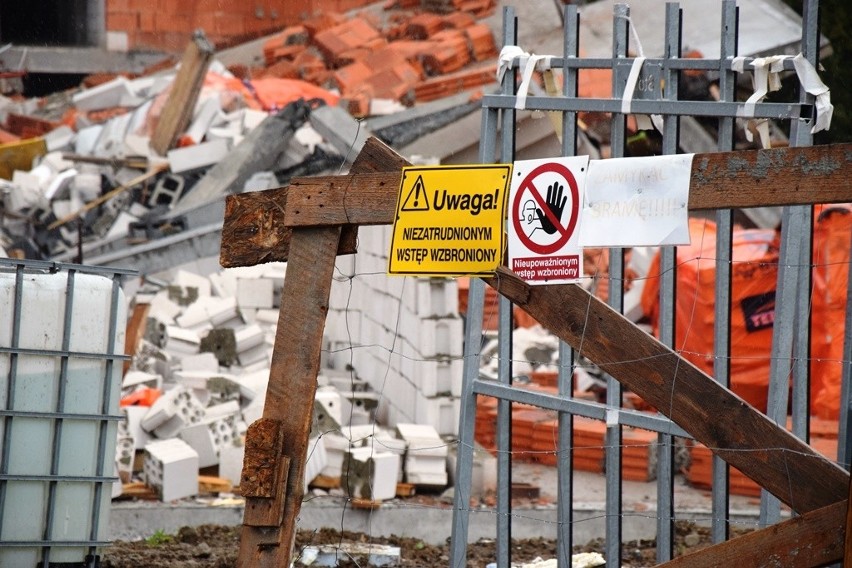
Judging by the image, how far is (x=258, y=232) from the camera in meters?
4.23

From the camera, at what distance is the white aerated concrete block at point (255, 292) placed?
12586mm

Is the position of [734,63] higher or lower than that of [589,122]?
lower

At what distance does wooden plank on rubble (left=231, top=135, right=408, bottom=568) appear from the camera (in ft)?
13.1

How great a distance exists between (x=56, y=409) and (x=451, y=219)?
304cm

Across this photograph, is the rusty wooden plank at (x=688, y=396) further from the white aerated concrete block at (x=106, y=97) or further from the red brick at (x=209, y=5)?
the red brick at (x=209, y=5)

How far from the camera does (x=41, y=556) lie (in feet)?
19.8

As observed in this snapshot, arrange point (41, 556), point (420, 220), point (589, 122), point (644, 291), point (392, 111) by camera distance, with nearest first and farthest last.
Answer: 1. point (420, 220)
2. point (41, 556)
3. point (644, 291)
4. point (589, 122)
5. point (392, 111)

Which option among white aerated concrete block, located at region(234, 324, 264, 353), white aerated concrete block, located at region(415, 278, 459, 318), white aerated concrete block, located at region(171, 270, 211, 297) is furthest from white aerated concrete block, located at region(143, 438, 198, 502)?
white aerated concrete block, located at region(171, 270, 211, 297)

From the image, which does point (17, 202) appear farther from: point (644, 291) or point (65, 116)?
point (644, 291)

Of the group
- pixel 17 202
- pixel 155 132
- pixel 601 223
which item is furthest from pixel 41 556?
pixel 155 132

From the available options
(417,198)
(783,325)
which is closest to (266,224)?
(417,198)

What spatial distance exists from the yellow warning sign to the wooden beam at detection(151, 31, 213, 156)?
1539cm

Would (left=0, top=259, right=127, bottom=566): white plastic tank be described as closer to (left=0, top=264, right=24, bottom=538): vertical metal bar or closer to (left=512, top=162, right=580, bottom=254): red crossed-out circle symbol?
(left=0, top=264, right=24, bottom=538): vertical metal bar

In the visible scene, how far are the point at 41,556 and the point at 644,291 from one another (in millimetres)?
8099
